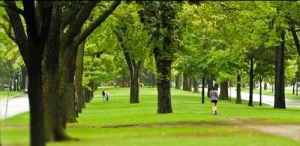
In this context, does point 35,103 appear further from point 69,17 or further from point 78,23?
point 69,17

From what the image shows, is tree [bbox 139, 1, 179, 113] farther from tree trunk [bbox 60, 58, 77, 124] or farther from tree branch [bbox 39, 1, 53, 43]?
tree trunk [bbox 60, 58, 77, 124]

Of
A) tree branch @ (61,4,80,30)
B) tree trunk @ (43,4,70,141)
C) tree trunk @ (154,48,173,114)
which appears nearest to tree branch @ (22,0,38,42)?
tree trunk @ (43,4,70,141)

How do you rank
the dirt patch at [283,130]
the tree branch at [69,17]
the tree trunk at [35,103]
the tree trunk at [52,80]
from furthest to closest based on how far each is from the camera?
the dirt patch at [283,130] < the tree branch at [69,17] < the tree trunk at [52,80] < the tree trunk at [35,103]

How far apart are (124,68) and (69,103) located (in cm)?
4465

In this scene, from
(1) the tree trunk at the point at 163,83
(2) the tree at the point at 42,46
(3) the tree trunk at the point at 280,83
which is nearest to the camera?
(2) the tree at the point at 42,46

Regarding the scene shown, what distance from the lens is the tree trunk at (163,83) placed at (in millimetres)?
30156

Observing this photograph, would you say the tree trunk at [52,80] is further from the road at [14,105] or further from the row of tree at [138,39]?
the road at [14,105]

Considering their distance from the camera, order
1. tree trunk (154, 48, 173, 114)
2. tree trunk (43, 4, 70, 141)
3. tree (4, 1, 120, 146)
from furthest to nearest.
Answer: tree trunk (154, 48, 173, 114)
tree trunk (43, 4, 70, 141)
tree (4, 1, 120, 146)

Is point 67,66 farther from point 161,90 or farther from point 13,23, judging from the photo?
point 161,90

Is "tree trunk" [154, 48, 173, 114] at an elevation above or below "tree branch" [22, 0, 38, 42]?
below

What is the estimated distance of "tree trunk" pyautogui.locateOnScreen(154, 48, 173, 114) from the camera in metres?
30.2

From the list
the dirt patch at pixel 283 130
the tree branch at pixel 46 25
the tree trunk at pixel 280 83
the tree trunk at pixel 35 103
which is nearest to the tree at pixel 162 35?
the tree branch at pixel 46 25

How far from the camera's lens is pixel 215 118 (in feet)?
92.7

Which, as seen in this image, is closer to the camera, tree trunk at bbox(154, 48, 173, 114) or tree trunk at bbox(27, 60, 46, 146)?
tree trunk at bbox(27, 60, 46, 146)
